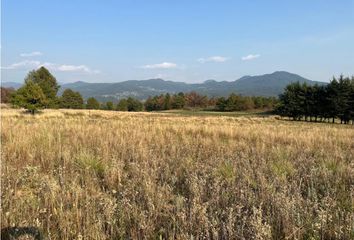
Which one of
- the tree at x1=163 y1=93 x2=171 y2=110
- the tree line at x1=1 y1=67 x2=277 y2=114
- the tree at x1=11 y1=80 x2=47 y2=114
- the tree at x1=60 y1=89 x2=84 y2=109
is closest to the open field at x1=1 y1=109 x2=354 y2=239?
the tree at x1=11 y1=80 x2=47 y2=114

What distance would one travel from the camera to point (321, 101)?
6612 centimetres

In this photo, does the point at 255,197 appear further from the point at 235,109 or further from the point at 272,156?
the point at 235,109

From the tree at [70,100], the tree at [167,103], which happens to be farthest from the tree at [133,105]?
the tree at [70,100]

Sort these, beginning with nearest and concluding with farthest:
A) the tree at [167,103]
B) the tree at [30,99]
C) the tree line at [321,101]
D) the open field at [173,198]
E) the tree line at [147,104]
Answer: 1. the open field at [173,198]
2. the tree at [30,99]
3. the tree line at [321,101]
4. the tree line at [147,104]
5. the tree at [167,103]

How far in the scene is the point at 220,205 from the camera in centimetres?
402

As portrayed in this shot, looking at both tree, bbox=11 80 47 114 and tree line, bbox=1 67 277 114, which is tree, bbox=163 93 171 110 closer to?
tree line, bbox=1 67 277 114

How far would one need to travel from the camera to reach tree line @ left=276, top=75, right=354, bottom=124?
61188 mm

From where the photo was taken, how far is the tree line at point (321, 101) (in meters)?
61.2

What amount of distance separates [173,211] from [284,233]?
4.07 feet

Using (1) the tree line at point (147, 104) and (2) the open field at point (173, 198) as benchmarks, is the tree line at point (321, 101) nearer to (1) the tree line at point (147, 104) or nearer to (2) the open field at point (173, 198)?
(1) the tree line at point (147, 104)

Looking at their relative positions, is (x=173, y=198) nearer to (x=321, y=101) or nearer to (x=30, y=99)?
(x=30, y=99)

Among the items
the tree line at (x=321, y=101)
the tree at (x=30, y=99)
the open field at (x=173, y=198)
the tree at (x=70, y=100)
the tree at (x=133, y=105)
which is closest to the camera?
the open field at (x=173, y=198)

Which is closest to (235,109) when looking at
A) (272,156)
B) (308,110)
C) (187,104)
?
(187,104)

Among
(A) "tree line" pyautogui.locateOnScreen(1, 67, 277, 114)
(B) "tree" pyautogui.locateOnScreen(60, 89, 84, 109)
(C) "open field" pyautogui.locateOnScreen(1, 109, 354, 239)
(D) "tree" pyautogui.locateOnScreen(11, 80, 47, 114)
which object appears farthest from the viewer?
(B) "tree" pyautogui.locateOnScreen(60, 89, 84, 109)
